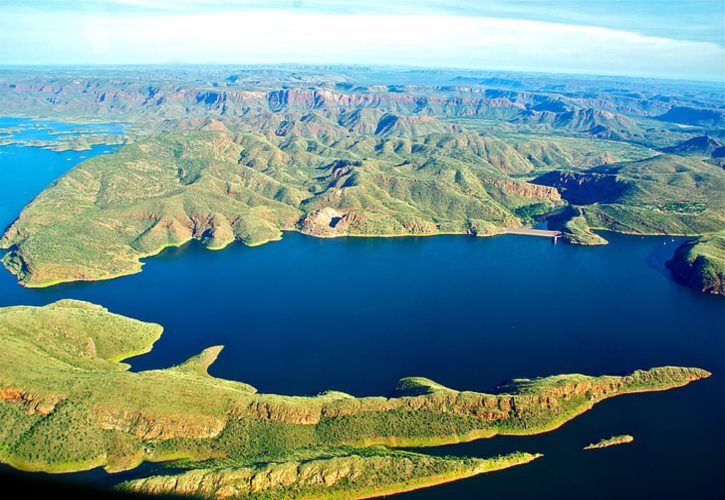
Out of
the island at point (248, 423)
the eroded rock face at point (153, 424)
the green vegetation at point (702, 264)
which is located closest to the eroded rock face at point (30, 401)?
the island at point (248, 423)

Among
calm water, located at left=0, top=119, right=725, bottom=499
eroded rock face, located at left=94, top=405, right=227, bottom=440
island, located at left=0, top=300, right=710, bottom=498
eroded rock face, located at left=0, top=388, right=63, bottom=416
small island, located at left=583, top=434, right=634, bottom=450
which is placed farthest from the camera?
small island, located at left=583, top=434, right=634, bottom=450

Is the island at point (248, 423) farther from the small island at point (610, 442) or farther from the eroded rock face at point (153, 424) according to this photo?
the small island at point (610, 442)

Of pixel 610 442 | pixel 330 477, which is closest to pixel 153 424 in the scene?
pixel 330 477

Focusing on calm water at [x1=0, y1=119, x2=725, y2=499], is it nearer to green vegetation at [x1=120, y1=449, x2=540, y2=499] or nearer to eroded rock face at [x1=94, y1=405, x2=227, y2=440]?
green vegetation at [x1=120, y1=449, x2=540, y2=499]

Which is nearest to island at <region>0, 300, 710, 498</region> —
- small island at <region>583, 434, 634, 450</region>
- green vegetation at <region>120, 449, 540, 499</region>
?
green vegetation at <region>120, 449, 540, 499</region>

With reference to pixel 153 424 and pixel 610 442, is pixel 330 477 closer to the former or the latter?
pixel 153 424

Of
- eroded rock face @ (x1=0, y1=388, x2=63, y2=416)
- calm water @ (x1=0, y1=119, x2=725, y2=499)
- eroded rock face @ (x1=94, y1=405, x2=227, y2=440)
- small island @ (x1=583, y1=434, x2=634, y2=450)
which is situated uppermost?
eroded rock face @ (x1=0, y1=388, x2=63, y2=416)
